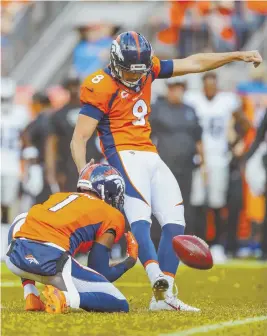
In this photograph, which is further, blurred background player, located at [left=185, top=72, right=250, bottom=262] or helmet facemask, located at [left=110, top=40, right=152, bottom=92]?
blurred background player, located at [left=185, top=72, right=250, bottom=262]

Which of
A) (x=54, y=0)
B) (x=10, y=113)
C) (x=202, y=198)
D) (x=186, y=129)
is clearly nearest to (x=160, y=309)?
(x=186, y=129)

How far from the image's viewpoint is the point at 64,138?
13.3 meters

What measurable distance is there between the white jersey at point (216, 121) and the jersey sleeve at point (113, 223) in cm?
647

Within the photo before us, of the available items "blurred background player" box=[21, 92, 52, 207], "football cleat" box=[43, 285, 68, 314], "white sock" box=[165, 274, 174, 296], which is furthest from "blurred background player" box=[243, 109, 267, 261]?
"football cleat" box=[43, 285, 68, 314]

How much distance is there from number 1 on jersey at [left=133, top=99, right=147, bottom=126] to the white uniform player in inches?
217

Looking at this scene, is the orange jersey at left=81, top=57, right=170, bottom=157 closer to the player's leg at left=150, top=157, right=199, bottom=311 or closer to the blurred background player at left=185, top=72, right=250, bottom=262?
the player's leg at left=150, top=157, right=199, bottom=311

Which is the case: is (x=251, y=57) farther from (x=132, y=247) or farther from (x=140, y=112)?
(x=132, y=247)

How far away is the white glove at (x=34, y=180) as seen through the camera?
45.1 ft

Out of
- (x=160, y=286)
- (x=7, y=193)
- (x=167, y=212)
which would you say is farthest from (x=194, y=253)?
(x=7, y=193)

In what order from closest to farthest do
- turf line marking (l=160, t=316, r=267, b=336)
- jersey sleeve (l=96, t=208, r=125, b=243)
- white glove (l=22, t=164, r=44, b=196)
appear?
turf line marking (l=160, t=316, r=267, b=336), jersey sleeve (l=96, t=208, r=125, b=243), white glove (l=22, t=164, r=44, b=196)

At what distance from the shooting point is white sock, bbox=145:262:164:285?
725 cm

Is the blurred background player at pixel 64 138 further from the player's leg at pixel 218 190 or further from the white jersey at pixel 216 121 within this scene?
the player's leg at pixel 218 190

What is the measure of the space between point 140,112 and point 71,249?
118 cm

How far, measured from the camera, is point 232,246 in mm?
13367
